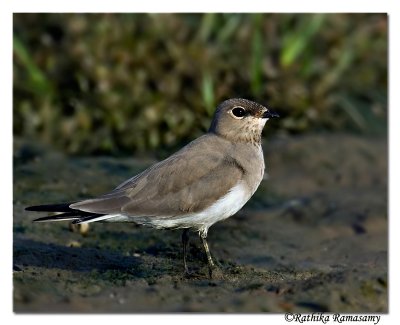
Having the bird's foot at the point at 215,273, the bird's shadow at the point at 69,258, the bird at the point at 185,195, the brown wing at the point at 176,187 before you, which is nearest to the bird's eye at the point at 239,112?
the bird at the point at 185,195

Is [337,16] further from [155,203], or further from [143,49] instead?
[155,203]

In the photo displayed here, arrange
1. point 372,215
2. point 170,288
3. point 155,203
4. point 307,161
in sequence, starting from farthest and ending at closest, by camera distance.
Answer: point 307,161
point 372,215
point 155,203
point 170,288

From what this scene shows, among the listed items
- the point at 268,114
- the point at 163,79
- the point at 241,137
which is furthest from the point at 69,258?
the point at 163,79

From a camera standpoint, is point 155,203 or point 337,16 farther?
point 337,16

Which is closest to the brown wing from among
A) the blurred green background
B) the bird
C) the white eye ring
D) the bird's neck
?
the bird

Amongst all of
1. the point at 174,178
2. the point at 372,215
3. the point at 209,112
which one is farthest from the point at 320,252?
the point at 209,112

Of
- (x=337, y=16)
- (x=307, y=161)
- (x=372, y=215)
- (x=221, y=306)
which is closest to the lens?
(x=221, y=306)

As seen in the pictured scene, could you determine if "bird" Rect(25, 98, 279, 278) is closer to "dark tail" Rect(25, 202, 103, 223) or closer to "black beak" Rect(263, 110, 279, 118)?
"dark tail" Rect(25, 202, 103, 223)
